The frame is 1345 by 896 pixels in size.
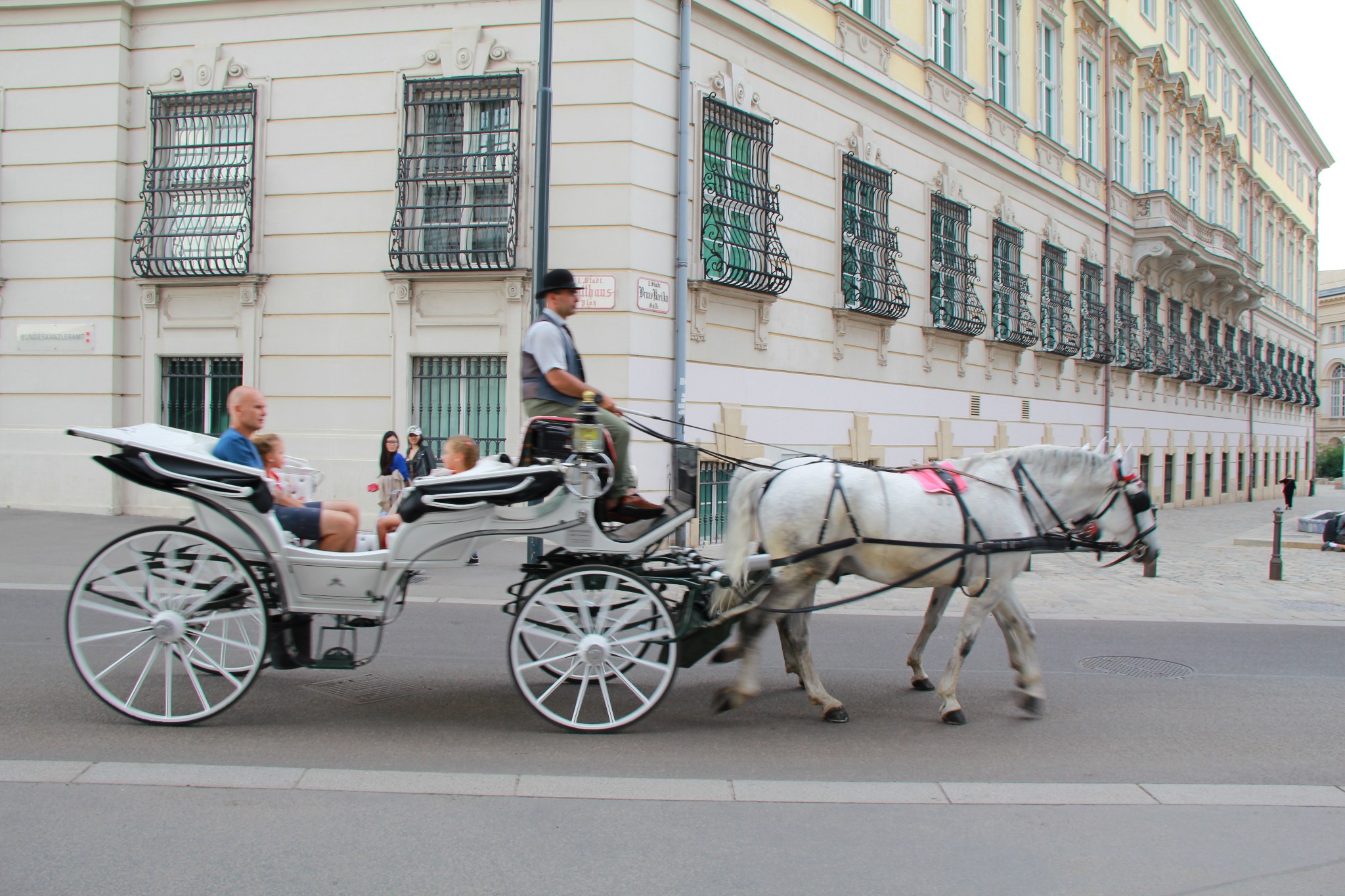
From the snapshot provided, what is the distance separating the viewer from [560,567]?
528cm

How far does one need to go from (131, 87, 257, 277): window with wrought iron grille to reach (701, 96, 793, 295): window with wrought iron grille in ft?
20.2

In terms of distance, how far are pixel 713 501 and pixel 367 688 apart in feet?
27.0

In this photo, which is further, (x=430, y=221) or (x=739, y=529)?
(x=430, y=221)

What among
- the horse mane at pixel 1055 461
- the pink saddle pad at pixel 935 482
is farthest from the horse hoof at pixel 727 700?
the horse mane at pixel 1055 461

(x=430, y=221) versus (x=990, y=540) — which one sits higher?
(x=430, y=221)

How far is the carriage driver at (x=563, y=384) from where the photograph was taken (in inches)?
206

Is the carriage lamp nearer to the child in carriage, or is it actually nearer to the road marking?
the child in carriage

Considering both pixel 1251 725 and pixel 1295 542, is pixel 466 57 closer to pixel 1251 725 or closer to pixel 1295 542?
pixel 1251 725

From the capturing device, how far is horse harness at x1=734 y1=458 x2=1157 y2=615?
5.31m

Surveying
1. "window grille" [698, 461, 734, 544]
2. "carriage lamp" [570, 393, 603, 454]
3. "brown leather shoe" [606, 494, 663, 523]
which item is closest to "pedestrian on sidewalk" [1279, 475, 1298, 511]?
"window grille" [698, 461, 734, 544]

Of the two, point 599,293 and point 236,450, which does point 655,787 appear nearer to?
point 236,450

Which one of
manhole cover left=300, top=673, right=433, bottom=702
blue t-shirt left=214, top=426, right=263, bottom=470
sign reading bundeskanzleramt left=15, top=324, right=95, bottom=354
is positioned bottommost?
manhole cover left=300, top=673, right=433, bottom=702

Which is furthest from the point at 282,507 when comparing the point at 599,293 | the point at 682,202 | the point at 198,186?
the point at 198,186

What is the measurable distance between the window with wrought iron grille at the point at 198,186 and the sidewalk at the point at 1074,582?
3.59m
